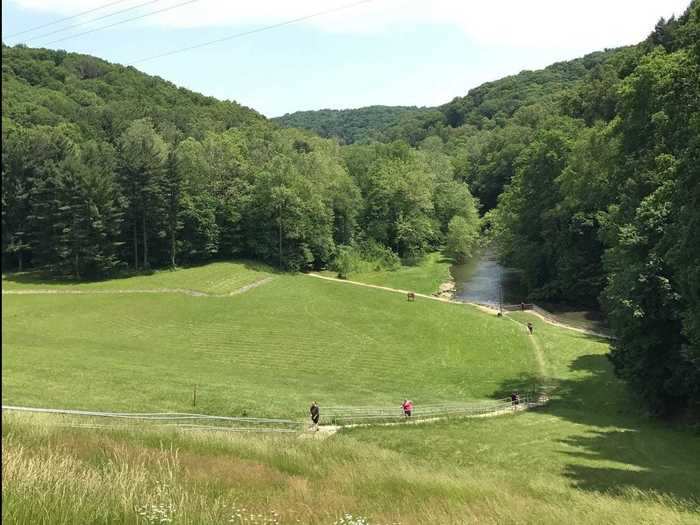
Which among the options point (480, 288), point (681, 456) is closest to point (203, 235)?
point (480, 288)

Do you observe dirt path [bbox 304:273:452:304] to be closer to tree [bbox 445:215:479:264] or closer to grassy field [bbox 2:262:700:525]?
grassy field [bbox 2:262:700:525]

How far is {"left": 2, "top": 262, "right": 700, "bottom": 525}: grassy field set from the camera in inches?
336

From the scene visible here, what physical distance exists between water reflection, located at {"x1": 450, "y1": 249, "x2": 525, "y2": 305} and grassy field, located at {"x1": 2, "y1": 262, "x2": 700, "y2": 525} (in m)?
9.89

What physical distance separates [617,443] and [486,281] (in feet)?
174

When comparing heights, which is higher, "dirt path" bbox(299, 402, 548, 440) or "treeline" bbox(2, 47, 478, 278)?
"treeline" bbox(2, 47, 478, 278)

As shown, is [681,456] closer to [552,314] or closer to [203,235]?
[552,314]

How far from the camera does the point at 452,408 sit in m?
31.4

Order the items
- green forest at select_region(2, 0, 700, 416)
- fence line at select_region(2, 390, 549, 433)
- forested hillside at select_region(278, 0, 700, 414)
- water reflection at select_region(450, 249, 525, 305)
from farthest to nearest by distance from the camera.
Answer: water reflection at select_region(450, 249, 525, 305) → green forest at select_region(2, 0, 700, 416) → forested hillside at select_region(278, 0, 700, 414) → fence line at select_region(2, 390, 549, 433)

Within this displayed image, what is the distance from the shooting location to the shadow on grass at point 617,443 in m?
17.8

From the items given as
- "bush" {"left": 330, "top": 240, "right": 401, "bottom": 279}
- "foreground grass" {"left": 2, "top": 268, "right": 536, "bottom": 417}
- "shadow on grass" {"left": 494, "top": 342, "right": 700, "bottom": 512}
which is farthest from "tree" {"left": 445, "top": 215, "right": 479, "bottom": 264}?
"shadow on grass" {"left": 494, "top": 342, "right": 700, "bottom": 512}

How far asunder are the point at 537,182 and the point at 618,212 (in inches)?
1289

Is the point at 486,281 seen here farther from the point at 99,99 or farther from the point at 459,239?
the point at 99,99

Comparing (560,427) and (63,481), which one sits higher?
(63,481)

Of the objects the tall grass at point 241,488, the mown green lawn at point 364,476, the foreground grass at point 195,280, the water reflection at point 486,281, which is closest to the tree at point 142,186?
the foreground grass at point 195,280
